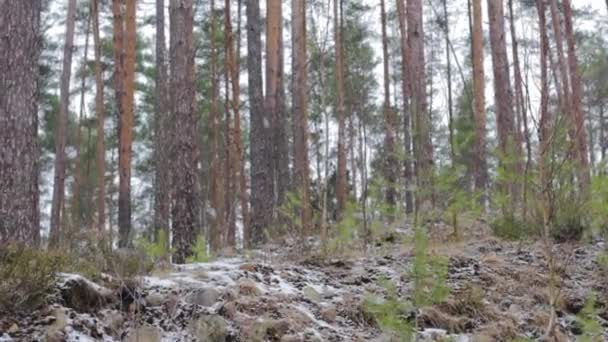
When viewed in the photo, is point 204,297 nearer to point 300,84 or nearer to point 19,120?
point 19,120

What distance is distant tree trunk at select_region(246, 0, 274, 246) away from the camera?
8.89 metres

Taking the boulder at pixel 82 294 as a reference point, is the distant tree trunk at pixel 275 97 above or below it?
above

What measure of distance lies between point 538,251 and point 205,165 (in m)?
16.9

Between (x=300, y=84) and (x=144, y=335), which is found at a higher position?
(x=300, y=84)

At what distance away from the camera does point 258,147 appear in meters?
9.18

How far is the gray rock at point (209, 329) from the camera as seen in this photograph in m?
2.70

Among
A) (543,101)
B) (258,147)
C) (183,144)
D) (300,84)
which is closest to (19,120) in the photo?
(183,144)

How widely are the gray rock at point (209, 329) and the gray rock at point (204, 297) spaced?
9.0 inches

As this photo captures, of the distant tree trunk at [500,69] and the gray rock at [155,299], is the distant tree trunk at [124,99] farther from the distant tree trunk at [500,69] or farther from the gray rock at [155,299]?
the gray rock at [155,299]

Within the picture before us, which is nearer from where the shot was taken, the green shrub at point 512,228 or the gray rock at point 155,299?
the gray rock at point 155,299

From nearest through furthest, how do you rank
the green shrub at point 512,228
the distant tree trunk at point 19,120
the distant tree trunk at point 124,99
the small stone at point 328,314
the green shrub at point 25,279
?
the green shrub at point 25,279 → the small stone at point 328,314 → the distant tree trunk at point 19,120 → the green shrub at point 512,228 → the distant tree trunk at point 124,99

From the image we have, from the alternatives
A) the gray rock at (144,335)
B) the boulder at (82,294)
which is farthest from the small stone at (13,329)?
the gray rock at (144,335)

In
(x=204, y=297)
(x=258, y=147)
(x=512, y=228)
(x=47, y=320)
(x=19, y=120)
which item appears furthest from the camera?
(x=258, y=147)

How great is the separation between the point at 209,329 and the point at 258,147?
656cm
